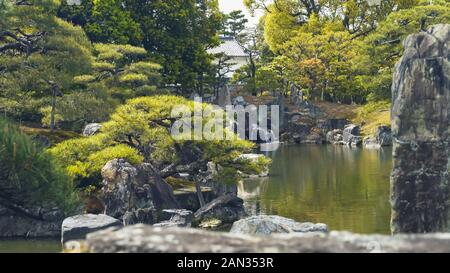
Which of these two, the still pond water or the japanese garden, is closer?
the japanese garden

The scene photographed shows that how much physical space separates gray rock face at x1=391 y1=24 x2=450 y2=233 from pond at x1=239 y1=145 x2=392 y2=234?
2.88 m

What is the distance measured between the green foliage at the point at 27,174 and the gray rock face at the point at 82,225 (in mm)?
1318

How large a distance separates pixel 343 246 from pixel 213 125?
57.3 feet

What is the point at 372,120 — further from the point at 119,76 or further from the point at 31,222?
the point at 31,222

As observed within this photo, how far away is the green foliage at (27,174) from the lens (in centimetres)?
1678

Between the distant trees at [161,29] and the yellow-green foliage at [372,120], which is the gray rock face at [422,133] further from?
the yellow-green foliage at [372,120]

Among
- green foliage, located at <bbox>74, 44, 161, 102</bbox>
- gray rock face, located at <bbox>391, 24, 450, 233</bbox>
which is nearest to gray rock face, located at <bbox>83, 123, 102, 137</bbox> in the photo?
green foliage, located at <bbox>74, 44, 161, 102</bbox>

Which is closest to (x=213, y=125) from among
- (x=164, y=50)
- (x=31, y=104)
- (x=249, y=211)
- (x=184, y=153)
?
(x=184, y=153)

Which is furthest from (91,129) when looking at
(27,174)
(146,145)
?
(27,174)

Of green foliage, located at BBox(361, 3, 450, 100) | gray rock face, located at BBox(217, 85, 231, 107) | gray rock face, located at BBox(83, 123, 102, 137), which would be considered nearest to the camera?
gray rock face, located at BBox(83, 123, 102, 137)

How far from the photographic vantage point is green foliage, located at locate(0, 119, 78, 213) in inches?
661

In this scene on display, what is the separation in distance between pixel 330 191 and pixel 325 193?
1.74 ft

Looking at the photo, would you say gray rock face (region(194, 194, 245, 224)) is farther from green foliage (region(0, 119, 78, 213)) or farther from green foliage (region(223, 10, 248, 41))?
green foliage (region(223, 10, 248, 41))

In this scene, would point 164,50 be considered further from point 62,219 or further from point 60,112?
point 62,219
